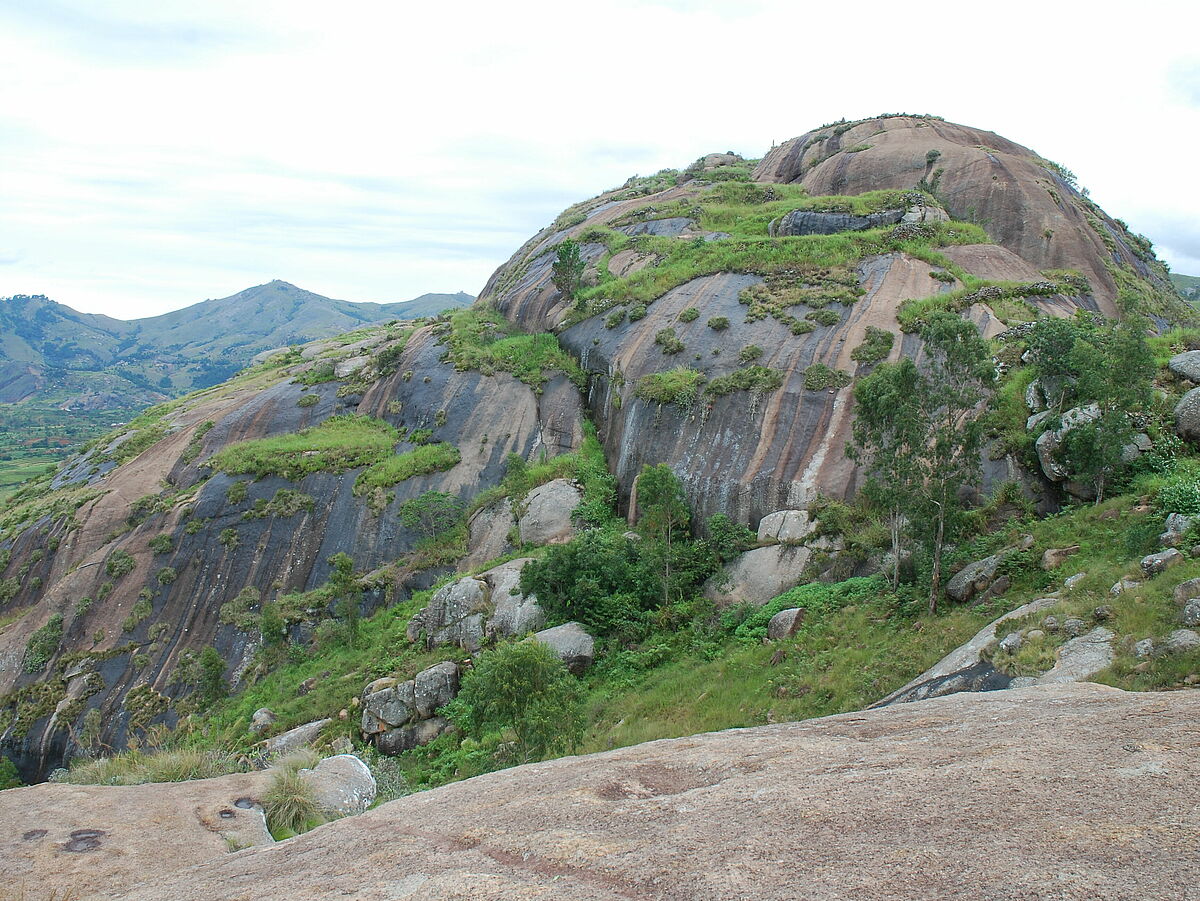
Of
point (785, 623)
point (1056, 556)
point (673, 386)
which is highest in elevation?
point (673, 386)

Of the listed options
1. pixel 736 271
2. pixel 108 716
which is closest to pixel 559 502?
pixel 736 271

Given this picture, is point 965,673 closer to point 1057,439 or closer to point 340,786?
point 1057,439

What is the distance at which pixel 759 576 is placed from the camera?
23.7 meters

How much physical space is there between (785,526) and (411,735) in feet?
49.7

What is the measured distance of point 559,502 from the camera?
30641 millimetres

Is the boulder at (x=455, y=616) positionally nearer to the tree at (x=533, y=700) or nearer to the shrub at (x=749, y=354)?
the tree at (x=533, y=700)

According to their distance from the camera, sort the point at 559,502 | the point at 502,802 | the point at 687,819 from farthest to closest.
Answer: the point at 559,502, the point at 502,802, the point at 687,819

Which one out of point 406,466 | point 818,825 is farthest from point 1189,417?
point 406,466

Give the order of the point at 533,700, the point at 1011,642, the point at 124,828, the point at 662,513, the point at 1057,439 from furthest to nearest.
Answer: the point at 662,513
the point at 1057,439
the point at 533,700
the point at 1011,642
the point at 124,828

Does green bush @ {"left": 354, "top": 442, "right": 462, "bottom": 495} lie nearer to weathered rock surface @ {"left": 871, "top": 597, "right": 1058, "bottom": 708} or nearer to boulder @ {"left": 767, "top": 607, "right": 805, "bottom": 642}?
boulder @ {"left": 767, "top": 607, "right": 805, "bottom": 642}

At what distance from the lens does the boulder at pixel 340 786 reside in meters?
10.3

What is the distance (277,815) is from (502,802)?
15.0ft

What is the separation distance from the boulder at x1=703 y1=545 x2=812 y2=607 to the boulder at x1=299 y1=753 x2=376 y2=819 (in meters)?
14.8

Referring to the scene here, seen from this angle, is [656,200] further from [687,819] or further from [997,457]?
[687,819]
